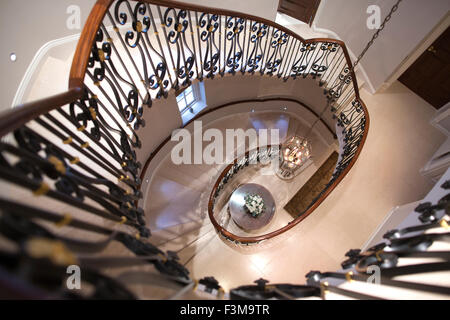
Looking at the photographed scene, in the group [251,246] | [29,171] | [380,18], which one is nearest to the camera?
[29,171]

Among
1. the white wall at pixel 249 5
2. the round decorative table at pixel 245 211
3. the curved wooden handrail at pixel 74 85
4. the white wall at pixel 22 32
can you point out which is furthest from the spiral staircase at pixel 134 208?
the white wall at pixel 249 5

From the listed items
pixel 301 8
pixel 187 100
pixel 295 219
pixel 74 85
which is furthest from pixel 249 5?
pixel 74 85

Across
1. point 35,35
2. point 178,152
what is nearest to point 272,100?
point 178,152

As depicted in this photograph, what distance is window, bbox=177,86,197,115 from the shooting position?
4.05m

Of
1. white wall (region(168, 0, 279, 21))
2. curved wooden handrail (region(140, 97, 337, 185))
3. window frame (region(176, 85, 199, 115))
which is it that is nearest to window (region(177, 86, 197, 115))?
window frame (region(176, 85, 199, 115))

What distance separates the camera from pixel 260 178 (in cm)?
595

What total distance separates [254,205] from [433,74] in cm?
495

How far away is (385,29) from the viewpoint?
15.2 ft

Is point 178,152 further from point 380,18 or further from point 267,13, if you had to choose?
point 380,18

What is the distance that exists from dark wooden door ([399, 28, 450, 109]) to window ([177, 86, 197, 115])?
5.08 meters

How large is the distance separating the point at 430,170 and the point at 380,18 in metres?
3.31

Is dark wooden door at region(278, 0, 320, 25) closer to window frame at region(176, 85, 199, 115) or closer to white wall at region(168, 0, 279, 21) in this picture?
white wall at region(168, 0, 279, 21)

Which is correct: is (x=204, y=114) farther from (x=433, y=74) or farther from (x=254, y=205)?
(x=433, y=74)
